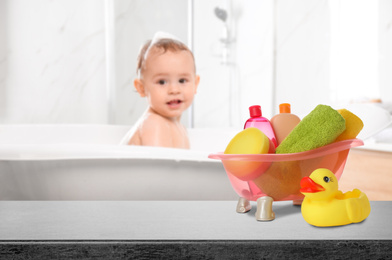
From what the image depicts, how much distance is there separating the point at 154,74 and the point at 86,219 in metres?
0.85

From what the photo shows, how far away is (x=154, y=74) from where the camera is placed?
4.36ft

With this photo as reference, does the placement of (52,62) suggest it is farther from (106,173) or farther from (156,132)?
(106,173)

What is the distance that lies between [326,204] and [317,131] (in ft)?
0.34

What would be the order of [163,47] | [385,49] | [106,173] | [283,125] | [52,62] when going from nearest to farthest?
1. [283,125]
2. [106,173]
3. [163,47]
4. [385,49]
5. [52,62]

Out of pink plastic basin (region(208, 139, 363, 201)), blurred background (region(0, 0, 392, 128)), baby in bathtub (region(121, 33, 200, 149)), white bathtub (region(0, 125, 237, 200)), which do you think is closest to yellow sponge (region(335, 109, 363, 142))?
pink plastic basin (region(208, 139, 363, 201))

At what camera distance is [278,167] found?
1.84ft

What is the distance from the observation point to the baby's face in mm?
1318

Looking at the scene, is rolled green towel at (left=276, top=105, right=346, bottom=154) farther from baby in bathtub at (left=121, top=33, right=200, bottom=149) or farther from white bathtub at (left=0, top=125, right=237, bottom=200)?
baby in bathtub at (left=121, top=33, right=200, bottom=149)

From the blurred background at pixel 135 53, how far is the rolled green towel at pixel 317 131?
177cm

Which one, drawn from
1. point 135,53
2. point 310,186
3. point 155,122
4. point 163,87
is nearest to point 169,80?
point 163,87

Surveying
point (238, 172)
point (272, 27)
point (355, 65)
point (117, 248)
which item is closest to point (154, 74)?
point (238, 172)

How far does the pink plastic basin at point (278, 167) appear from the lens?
55 centimetres

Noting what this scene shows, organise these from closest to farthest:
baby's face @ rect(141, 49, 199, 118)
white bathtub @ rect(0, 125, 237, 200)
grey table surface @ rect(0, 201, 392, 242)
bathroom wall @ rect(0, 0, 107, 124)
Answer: grey table surface @ rect(0, 201, 392, 242), white bathtub @ rect(0, 125, 237, 200), baby's face @ rect(141, 49, 199, 118), bathroom wall @ rect(0, 0, 107, 124)

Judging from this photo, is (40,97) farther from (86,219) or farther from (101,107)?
(86,219)
